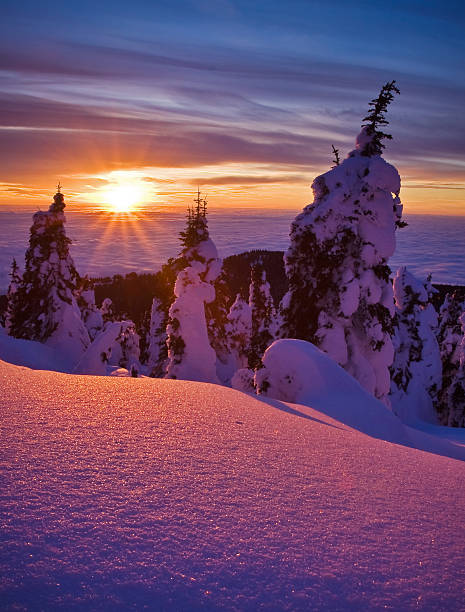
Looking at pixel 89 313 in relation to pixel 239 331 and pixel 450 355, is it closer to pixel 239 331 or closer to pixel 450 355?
pixel 239 331

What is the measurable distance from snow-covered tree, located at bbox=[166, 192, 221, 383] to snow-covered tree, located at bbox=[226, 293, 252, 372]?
9534 mm

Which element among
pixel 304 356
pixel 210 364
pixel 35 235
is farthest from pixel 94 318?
pixel 304 356

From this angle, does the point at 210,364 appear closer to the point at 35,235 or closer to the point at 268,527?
the point at 35,235

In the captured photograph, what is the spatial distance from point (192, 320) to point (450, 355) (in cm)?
2073

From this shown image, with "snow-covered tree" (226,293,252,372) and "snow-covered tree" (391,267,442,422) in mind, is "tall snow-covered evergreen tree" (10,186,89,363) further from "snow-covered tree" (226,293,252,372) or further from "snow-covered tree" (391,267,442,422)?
"snow-covered tree" (391,267,442,422)

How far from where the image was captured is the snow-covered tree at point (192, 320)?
67.3 ft

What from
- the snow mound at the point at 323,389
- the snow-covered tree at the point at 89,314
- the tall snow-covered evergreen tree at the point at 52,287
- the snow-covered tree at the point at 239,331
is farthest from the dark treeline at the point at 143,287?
the snow mound at the point at 323,389

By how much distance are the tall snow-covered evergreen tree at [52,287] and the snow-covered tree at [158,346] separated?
17.4 ft

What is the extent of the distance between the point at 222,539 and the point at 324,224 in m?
13.9

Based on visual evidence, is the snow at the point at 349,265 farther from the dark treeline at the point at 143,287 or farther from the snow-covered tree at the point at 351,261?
the dark treeline at the point at 143,287

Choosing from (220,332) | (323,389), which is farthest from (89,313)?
(323,389)

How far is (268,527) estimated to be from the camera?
2436mm

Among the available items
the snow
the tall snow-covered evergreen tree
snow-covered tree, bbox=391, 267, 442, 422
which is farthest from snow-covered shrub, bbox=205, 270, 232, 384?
the snow

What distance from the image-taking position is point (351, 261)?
15297 mm
